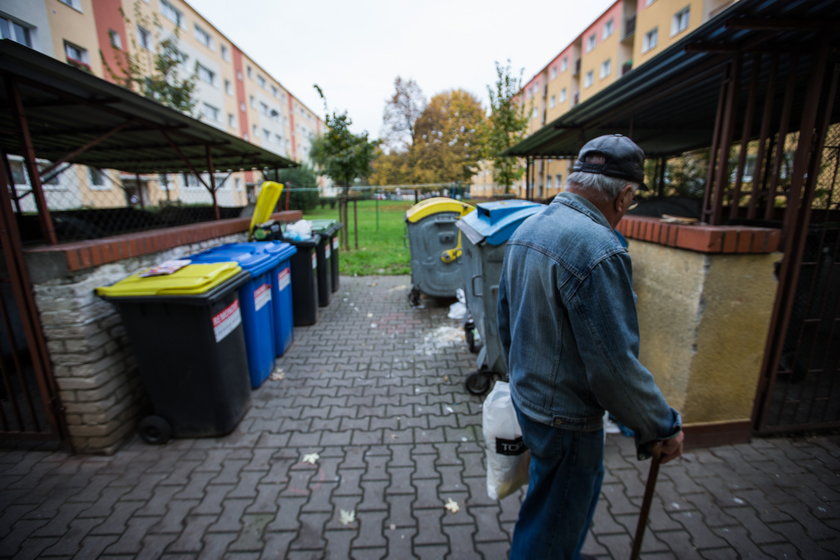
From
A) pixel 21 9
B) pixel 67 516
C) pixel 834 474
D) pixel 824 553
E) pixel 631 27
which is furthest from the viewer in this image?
pixel 631 27

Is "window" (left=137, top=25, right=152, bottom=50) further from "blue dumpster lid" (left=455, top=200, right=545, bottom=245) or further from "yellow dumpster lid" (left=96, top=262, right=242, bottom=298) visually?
"blue dumpster lid" (left=455, top=200, right=545, bottom=245)

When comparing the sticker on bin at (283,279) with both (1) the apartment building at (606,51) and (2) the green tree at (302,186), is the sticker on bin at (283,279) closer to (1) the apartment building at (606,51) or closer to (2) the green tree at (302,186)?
(1) the apartment building at (606,51)

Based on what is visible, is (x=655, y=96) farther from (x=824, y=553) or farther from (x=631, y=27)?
(x=631, y=27)

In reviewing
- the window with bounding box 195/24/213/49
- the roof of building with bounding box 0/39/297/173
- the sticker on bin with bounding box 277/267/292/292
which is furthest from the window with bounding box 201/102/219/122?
the sticker on bin with bounding box 277/267/292/292

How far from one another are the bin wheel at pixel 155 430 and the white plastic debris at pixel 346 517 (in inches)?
65.0

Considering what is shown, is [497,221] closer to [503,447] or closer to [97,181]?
[503,447]

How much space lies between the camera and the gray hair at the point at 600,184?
148 cm

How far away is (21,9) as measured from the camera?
29.7 feet

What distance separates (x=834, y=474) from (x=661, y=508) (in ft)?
4.57

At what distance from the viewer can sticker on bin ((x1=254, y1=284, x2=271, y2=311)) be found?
3.85 meters

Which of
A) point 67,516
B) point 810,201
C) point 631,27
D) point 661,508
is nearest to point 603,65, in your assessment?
point 631,27

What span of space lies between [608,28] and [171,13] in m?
26.0

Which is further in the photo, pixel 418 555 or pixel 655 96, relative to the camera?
pixel 655 96

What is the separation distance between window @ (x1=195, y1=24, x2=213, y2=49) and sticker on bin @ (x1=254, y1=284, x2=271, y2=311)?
29.0 meters
